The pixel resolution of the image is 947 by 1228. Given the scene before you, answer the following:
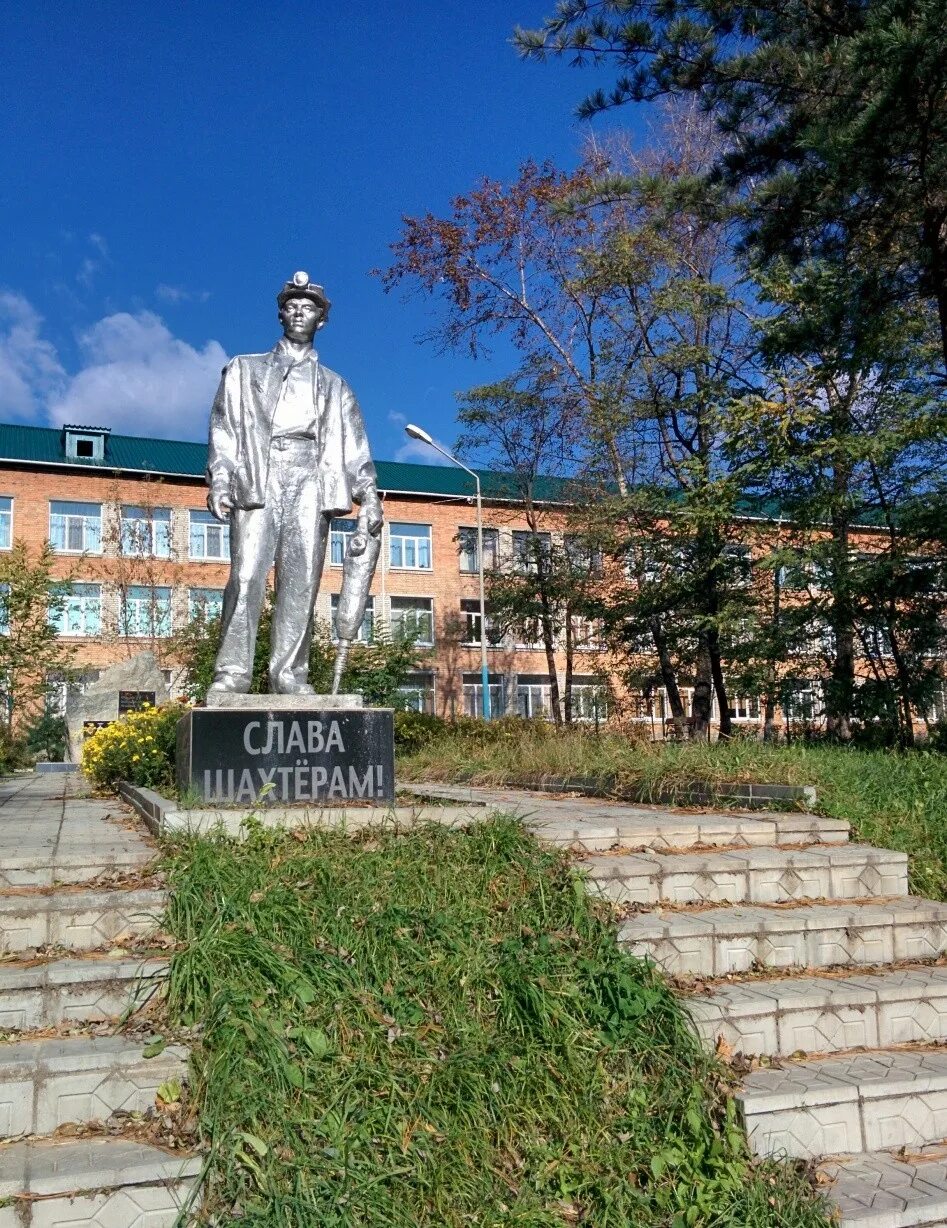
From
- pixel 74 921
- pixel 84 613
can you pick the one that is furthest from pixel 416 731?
pixel 84 613

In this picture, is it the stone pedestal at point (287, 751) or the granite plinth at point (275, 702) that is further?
the granite plinth at point (275, 702)

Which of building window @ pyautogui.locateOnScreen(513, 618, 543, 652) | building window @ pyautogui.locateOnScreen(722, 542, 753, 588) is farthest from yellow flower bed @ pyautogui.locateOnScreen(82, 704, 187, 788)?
building window @ pyautogui.locateOnScreen(513, 618, 543, 652)

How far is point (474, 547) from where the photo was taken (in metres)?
33.2

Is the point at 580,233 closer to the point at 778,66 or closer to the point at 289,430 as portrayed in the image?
the point at 778,66

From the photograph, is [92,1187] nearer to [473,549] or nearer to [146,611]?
[146,611]

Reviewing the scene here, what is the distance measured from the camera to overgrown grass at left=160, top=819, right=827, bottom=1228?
3264mm

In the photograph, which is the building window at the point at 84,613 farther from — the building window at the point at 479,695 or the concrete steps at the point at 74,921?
the concrete steps at the point at 74,921

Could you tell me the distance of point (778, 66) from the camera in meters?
9.98

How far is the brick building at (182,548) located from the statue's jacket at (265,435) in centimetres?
1821

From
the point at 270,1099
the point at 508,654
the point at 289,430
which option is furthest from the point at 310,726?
the point at 508,654

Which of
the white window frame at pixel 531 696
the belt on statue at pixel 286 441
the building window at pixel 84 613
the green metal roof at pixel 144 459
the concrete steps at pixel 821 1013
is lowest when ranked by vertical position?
the concrete steps at pixel 821 1013

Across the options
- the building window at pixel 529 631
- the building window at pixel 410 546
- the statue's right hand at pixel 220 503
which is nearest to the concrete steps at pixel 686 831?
the statue's right hand at pixel 220 503

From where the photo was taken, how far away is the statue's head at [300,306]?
23.9ft

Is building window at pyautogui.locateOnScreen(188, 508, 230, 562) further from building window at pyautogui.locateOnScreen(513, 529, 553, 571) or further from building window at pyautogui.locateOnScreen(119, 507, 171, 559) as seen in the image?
building window at pyautogui.locateOnScreen(513, 529, 553, 571)
